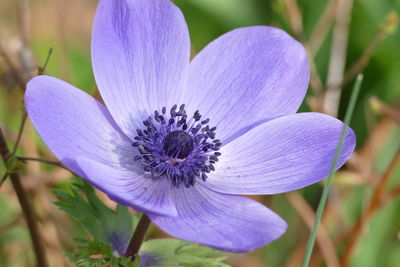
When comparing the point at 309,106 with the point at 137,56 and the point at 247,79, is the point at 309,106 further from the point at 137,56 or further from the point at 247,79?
the point at 137,56

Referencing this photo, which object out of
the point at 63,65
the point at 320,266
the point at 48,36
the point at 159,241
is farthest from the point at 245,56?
the point at 48,36

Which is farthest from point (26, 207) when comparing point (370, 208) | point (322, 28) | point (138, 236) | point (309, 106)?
point (322, 28)

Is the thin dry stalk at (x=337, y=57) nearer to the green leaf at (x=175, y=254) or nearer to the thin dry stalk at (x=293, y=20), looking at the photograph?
the thin dry stalk at (x=293, y=20)

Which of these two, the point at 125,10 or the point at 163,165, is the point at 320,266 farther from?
the point at 125,10

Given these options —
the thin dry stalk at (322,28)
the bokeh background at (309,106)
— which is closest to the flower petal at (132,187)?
the bokeh background at (309,106)

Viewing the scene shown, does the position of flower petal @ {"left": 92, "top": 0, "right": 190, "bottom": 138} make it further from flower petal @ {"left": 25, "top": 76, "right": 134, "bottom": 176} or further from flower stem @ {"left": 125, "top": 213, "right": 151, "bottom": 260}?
flower stem @ {"left": 125, "top": 213, "right": 151, "bottom": 260}
